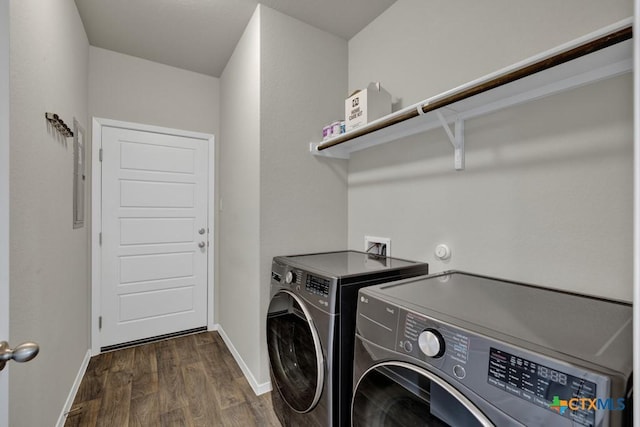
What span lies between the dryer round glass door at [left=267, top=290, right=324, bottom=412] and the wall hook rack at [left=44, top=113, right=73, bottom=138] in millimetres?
1437

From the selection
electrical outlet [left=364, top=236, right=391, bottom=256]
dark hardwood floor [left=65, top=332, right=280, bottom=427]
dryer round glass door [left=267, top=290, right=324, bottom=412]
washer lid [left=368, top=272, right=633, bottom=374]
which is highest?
electrical outlet [left=364, top=236, right=391, bottom=256]

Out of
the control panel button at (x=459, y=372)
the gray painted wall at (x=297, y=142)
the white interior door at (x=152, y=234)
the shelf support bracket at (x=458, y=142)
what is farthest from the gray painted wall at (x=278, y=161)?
the control panel button at (x=459, y=372)

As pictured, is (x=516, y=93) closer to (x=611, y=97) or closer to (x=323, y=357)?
(x=611, y=97)

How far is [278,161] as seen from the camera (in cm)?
192

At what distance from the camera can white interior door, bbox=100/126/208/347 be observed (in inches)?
98.0

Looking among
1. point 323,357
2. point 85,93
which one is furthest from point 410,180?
point 85,93

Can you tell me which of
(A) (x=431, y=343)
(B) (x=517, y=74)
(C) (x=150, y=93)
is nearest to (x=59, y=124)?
(C) (x=150, y=93)

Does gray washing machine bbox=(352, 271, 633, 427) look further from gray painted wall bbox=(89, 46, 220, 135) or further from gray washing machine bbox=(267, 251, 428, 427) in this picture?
gray painted wall bbox=(89, 46, 220, 135)

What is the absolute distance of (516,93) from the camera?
1184mm

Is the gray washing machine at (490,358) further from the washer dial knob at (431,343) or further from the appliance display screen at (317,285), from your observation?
the appliance display screen at (317,285)

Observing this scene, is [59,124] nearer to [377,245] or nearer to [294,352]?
[294,352]

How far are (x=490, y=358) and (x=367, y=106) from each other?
1361mm

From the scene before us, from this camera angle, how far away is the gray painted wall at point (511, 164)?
0.99 meters

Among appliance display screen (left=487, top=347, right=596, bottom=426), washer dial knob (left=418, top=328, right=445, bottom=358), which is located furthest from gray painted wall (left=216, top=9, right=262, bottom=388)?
appliance display screen (left=487, top=347, right=596, bottom=426)
